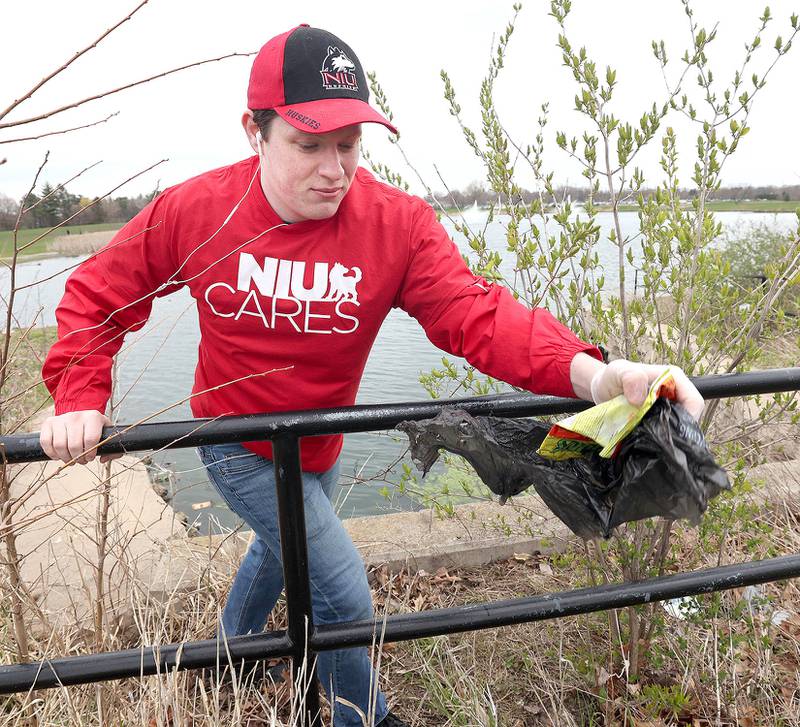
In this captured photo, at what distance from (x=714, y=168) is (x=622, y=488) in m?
1.35

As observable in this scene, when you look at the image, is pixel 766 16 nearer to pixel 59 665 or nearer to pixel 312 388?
pixel 312 388

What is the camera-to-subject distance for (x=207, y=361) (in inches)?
88.7

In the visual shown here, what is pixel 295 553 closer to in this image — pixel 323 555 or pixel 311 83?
pixel 323 555

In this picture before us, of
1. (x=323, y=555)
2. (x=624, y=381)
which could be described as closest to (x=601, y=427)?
(x=624, y=381)

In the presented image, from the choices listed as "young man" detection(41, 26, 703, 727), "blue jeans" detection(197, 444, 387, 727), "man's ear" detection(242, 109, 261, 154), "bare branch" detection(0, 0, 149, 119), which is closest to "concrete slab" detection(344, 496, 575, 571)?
"blue jeans" detection(197, 444, 387, 727)

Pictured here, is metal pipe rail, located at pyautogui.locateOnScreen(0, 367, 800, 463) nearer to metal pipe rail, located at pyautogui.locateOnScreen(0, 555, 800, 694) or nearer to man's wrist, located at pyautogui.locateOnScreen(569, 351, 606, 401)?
man's wrist, located at pyautogui.locateOnScreen(569, 351, 606, 401)

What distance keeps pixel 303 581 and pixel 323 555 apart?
278 mm

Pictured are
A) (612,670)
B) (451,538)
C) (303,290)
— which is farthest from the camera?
(451,538)

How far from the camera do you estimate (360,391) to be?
8.15m

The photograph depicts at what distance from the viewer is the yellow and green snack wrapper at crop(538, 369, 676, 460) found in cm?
146

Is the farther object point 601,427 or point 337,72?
point 337,72

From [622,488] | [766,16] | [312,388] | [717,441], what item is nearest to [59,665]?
[312,388]

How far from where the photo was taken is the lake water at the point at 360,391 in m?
4.94

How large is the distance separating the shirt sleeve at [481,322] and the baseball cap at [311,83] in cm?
39
